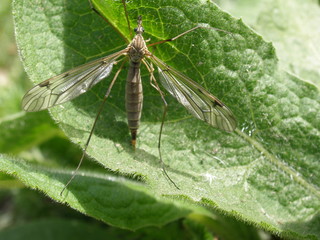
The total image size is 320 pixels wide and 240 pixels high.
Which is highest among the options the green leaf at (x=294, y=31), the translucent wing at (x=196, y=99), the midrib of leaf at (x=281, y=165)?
the green leaf at (x=294, y=31)

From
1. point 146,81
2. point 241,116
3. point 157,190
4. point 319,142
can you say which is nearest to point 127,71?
point 146,81

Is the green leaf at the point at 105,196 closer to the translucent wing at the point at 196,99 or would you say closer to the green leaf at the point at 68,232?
the green leaf at the point at 68,232

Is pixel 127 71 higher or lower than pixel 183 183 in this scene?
higher

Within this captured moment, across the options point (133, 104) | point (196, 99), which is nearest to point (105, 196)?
point (133, 104)

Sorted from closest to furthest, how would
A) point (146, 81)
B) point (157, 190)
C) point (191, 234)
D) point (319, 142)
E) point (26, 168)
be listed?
point (157, 190) < point (26, 168) < point (319, 142) < point (146, 81) < point (191, 234)

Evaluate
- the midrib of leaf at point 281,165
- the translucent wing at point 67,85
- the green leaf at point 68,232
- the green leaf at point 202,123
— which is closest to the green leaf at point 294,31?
the green leaf at point 202,123

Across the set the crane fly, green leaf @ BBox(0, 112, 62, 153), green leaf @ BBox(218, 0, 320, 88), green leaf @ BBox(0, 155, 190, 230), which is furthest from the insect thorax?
green leaf @ BBox(218, 0, 320, 88)

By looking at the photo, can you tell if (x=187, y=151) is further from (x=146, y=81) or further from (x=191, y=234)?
(x=191, y=234)
